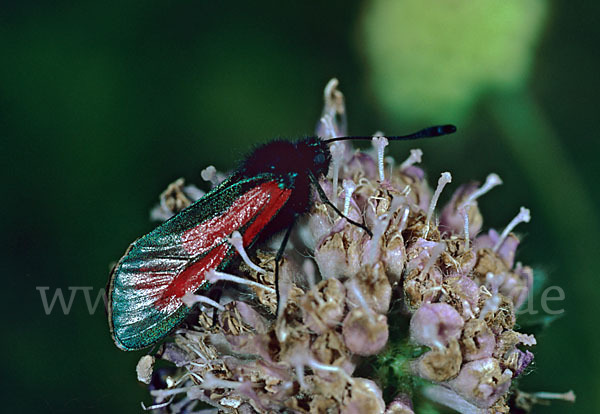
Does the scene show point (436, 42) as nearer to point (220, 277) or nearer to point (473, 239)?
point (473, 239)

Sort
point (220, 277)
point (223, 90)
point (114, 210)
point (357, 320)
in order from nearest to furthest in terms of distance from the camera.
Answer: point (357, 320) < point (220, 277) < point (114, 210) < point (223, 90)

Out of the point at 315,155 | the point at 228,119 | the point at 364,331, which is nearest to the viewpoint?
the point at 364,331

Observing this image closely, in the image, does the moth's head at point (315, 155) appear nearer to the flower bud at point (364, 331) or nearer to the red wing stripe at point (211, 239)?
the red wing stripe at point (211, 239)

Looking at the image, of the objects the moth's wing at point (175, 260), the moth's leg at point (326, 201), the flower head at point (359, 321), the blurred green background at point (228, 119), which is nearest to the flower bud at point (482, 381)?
the flower head at point (359, 321)

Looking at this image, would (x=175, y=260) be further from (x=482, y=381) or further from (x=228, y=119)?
A: (x=228, y=119)

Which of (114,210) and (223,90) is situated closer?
(114,210)

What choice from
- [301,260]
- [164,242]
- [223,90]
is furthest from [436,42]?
[164,242]

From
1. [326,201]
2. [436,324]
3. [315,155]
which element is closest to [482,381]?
[436,324]
